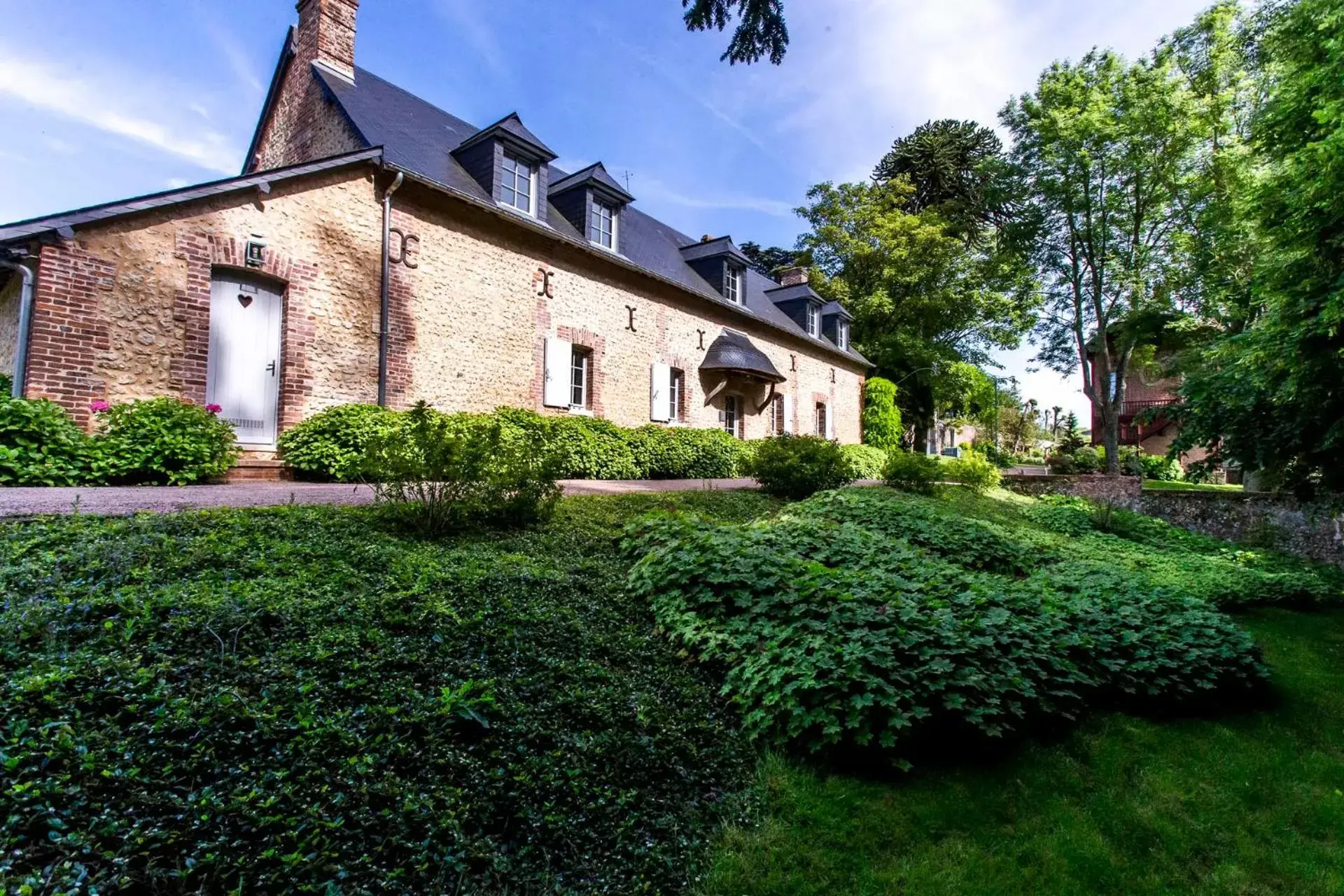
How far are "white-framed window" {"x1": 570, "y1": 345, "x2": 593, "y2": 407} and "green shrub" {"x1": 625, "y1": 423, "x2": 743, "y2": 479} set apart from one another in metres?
1.45

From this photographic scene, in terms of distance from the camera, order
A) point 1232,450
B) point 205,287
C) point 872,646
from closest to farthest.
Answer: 1. point 872,646
2. point 1232,450
3. point 205,287

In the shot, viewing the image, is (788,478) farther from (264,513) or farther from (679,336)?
(679,336)

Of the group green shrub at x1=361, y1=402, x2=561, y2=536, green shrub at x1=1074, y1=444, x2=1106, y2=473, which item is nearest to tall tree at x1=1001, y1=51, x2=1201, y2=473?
green shrub at x1=1074, y1=444, x2=1106, y2=473

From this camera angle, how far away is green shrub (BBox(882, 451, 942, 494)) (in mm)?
10973

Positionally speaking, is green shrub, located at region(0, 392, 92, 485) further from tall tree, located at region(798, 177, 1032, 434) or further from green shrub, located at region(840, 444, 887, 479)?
tall tree, located at region(798, 177, 1032, 434)

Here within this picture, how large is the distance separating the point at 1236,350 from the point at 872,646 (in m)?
6.10

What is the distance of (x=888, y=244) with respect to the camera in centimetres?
2406

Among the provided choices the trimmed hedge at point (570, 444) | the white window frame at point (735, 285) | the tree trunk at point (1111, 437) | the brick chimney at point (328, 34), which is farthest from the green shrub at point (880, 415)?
the brick chimney at point (328, 34)

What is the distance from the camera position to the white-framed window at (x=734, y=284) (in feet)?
57.8

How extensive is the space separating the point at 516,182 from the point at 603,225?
2.36 metres

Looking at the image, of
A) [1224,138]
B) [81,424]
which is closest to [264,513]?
[81,424]

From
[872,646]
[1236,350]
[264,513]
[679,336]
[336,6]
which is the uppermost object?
[336,6]

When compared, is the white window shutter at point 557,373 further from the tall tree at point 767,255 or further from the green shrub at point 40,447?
the tall tree at point 767,255

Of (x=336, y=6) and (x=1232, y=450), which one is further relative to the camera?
(x=336, y=6)
